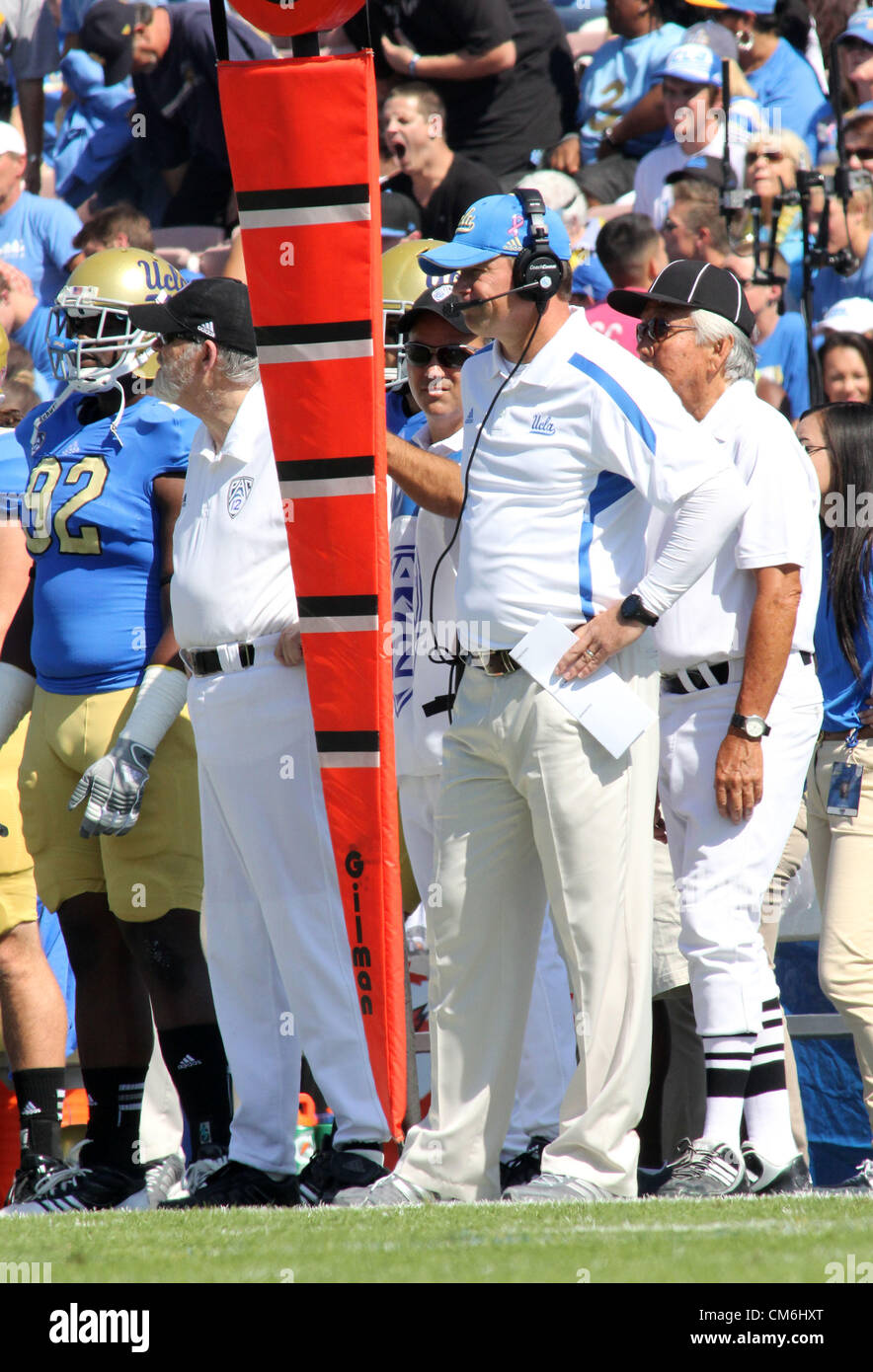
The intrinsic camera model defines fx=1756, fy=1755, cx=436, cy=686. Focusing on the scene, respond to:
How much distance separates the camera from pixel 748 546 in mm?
4246

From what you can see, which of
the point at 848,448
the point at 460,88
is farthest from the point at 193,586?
the point at 460,88

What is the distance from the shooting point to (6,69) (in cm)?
1105

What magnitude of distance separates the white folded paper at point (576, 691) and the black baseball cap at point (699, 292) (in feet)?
3.62

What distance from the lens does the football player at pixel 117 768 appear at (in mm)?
4586

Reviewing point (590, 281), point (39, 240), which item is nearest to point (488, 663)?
point (590, 281)

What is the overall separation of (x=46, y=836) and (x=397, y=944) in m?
1.17

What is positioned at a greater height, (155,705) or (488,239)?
(488,239)

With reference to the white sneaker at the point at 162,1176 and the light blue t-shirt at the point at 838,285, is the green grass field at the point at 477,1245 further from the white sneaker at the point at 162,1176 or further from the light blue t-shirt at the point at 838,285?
the light blue t-shirt at the point at 838,285

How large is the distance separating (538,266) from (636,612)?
0.80 m

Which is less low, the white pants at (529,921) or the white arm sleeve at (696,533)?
the white arm sleeve at (696,533)

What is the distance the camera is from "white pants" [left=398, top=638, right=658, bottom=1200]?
371 cm

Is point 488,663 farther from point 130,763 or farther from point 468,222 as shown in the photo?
point 130,763

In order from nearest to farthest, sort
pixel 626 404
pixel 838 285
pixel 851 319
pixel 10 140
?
1. pixel 626 404
2. pixel 851 319
3. pixel 838 285
4. pixel 10 140

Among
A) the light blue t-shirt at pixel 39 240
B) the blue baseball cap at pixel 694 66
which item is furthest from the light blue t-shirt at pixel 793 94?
the light blue t-shirt at pixel 39 240
